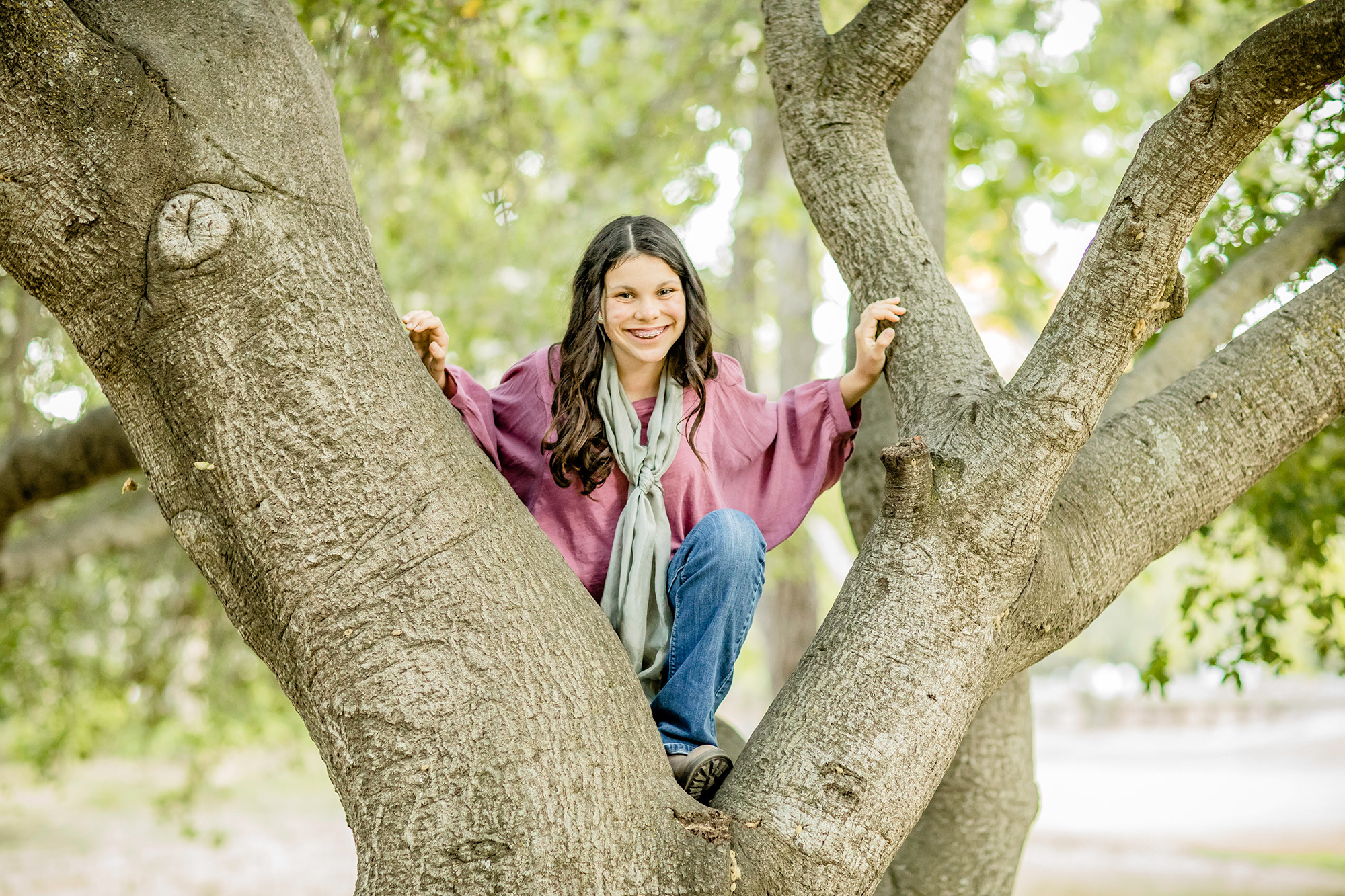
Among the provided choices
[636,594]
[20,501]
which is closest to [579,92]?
[20,501]

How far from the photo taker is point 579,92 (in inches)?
294

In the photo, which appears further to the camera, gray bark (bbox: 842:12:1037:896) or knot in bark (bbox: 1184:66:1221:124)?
gray bark (bbox: 842:12:1037:896)

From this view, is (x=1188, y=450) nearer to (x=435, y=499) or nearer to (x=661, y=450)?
(x=661, y=450)

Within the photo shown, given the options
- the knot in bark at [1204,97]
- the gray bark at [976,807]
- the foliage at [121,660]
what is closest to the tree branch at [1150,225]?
the knot in bark at [1204,97]

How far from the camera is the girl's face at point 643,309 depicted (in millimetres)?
2516

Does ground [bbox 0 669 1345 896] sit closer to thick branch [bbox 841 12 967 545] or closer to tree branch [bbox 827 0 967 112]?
thick branch [bbox 841 12 967 545]

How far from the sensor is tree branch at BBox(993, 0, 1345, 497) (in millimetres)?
1825

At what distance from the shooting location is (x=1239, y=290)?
3367 mm

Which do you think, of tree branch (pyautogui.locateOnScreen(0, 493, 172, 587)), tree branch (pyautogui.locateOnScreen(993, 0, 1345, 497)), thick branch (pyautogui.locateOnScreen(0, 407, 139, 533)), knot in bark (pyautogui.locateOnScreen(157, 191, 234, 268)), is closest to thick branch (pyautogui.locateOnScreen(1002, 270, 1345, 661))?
tree branch (pyautogui.locateOnScreen(993, 0, 1345, 497))

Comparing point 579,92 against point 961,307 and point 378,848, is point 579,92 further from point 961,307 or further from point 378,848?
point 378,848

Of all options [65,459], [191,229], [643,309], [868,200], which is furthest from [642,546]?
[65,459]

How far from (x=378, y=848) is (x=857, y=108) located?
1.89 meters

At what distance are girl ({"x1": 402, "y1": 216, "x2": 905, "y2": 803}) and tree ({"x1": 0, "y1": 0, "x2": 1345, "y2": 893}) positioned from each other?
30 centimetres

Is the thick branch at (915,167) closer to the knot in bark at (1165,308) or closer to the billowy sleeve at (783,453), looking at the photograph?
the billowy sleeve at (783,453)
